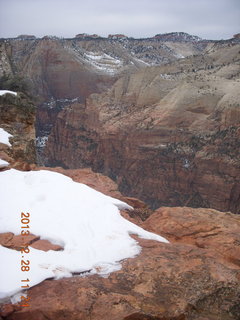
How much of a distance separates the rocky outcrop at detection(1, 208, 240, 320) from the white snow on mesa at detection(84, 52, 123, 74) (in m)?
51.8

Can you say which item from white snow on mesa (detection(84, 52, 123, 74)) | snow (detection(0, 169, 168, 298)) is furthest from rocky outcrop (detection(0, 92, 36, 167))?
white snow on mesa (detection(84, 52, 123, 74))

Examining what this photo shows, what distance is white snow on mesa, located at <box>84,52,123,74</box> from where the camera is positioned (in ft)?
184

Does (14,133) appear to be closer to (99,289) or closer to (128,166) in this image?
(99,289)

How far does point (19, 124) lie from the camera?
1354 centimetres

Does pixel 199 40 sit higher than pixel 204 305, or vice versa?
pixel 199 40

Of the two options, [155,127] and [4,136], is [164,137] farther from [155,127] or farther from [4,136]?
[4,136]

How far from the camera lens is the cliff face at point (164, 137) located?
25.4m

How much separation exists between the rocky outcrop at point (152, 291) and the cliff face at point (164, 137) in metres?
19.6

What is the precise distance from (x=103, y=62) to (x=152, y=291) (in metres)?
59.1

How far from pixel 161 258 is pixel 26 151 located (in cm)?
782

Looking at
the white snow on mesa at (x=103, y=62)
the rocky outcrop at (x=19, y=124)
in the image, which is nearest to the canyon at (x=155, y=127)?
the white snow on mesa at (x=103, y=62)

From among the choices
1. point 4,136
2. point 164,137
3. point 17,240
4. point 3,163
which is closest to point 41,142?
point 164,137

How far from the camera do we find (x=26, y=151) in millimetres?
11641

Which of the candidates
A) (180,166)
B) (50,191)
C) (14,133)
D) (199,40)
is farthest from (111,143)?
(199,40)
